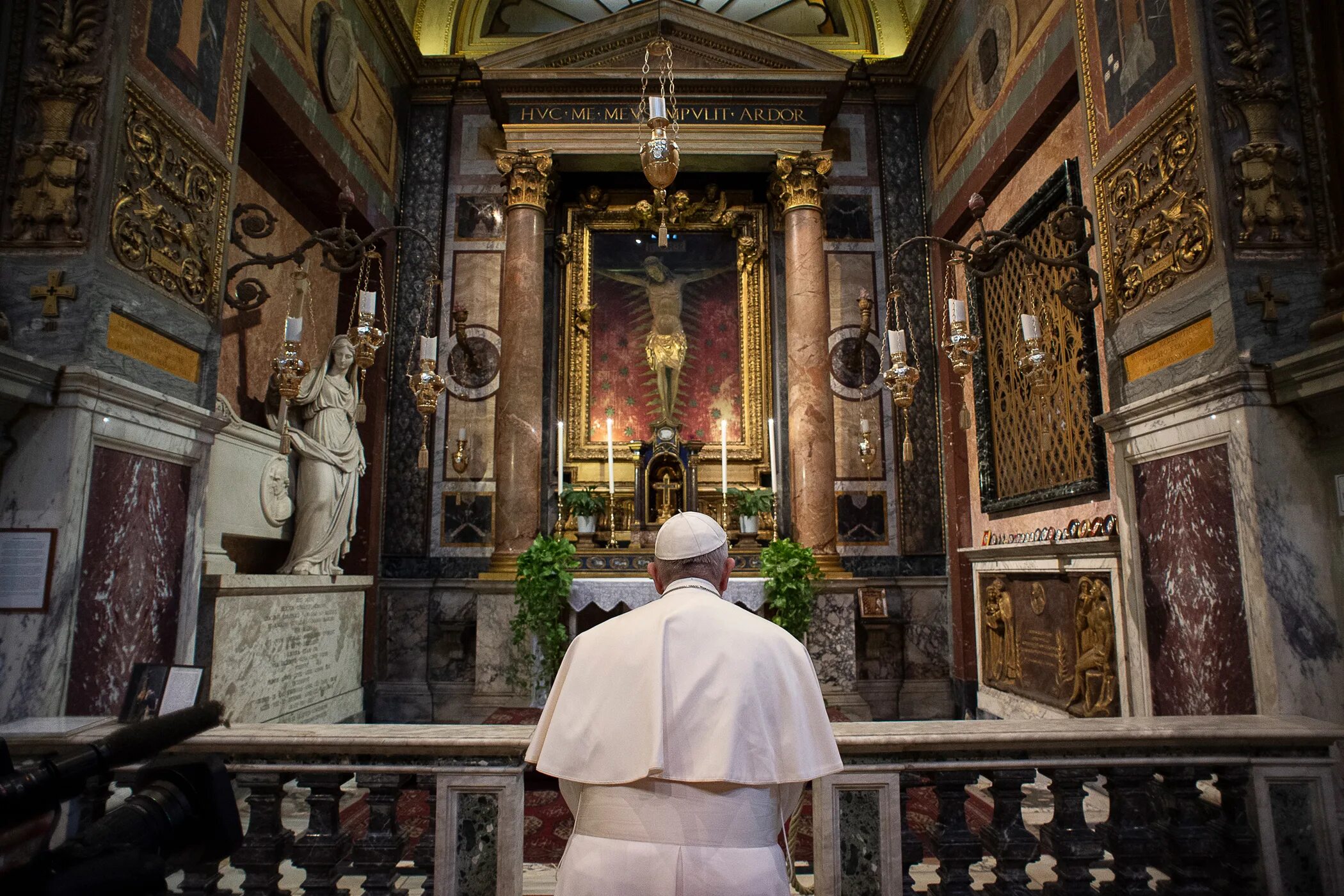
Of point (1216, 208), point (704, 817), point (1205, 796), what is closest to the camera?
point (704, 817)

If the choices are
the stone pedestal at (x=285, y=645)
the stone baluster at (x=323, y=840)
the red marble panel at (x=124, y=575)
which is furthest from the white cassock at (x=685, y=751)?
the stone pedestal at (x=285, y=645)

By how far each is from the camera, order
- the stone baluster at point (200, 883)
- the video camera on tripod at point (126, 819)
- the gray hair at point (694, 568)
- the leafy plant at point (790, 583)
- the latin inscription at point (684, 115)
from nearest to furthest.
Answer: the video camera on tripod at point (126, 819), the gray hair at point (694, 568), the stone baluster at point (200, 883), the leafy plant at point (790, 583), the latin inscription at point (684, 115)

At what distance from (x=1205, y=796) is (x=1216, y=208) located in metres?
2.92

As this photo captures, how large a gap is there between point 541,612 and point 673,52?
259 inches

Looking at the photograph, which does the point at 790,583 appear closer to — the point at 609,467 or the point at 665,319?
the point at 609,467

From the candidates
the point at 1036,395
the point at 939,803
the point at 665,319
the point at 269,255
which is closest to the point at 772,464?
the point at 665,319

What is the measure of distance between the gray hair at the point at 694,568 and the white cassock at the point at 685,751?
13 cm

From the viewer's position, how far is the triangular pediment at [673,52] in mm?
9500

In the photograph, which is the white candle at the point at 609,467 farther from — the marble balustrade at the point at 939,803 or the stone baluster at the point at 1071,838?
the stone baluster at the point at 1071,838

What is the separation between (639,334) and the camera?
10.3 meters

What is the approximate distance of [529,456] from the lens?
9062 millimetres

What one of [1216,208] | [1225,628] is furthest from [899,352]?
[1225,628]

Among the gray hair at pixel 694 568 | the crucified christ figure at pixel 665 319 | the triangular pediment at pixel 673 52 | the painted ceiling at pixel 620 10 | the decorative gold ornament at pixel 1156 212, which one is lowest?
the gray hair at pixel 694 568

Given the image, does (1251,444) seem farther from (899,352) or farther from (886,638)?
(886,638)
